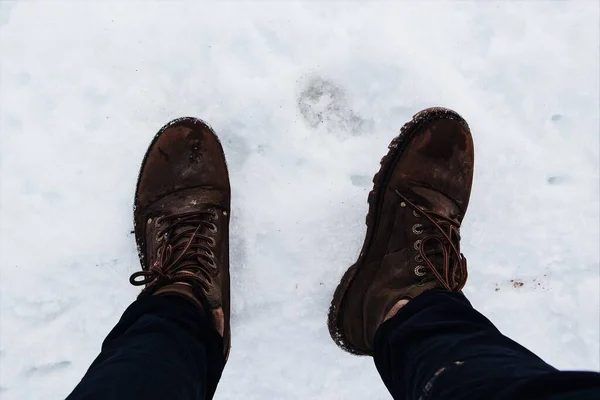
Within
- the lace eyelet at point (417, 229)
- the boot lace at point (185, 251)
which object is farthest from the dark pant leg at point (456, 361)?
the boot lace at point (185, 251)

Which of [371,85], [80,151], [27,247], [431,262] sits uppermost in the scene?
[371,85]

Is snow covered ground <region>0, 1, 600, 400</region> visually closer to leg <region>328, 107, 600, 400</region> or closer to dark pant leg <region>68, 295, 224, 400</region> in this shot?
leg <region>328, 107, 600, 400</region>

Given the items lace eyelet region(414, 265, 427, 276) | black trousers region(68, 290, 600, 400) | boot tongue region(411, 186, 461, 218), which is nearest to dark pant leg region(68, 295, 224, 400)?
black trousers region(68, 290, 600, 400)

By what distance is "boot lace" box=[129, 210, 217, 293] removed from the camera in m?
1.34

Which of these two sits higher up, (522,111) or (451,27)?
(451,27)

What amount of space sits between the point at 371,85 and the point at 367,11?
22 centimetres

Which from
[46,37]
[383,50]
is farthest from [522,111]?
[46,37]

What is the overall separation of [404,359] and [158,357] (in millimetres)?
511

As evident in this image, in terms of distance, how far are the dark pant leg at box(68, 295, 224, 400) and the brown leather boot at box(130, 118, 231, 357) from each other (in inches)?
8.8

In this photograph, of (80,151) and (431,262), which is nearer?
(431,262)

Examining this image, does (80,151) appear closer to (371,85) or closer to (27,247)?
(27,247)

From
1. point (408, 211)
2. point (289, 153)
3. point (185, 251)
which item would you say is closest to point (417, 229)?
point (408, 211)

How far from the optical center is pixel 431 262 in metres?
1.38

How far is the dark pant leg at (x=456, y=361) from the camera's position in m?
0.83
